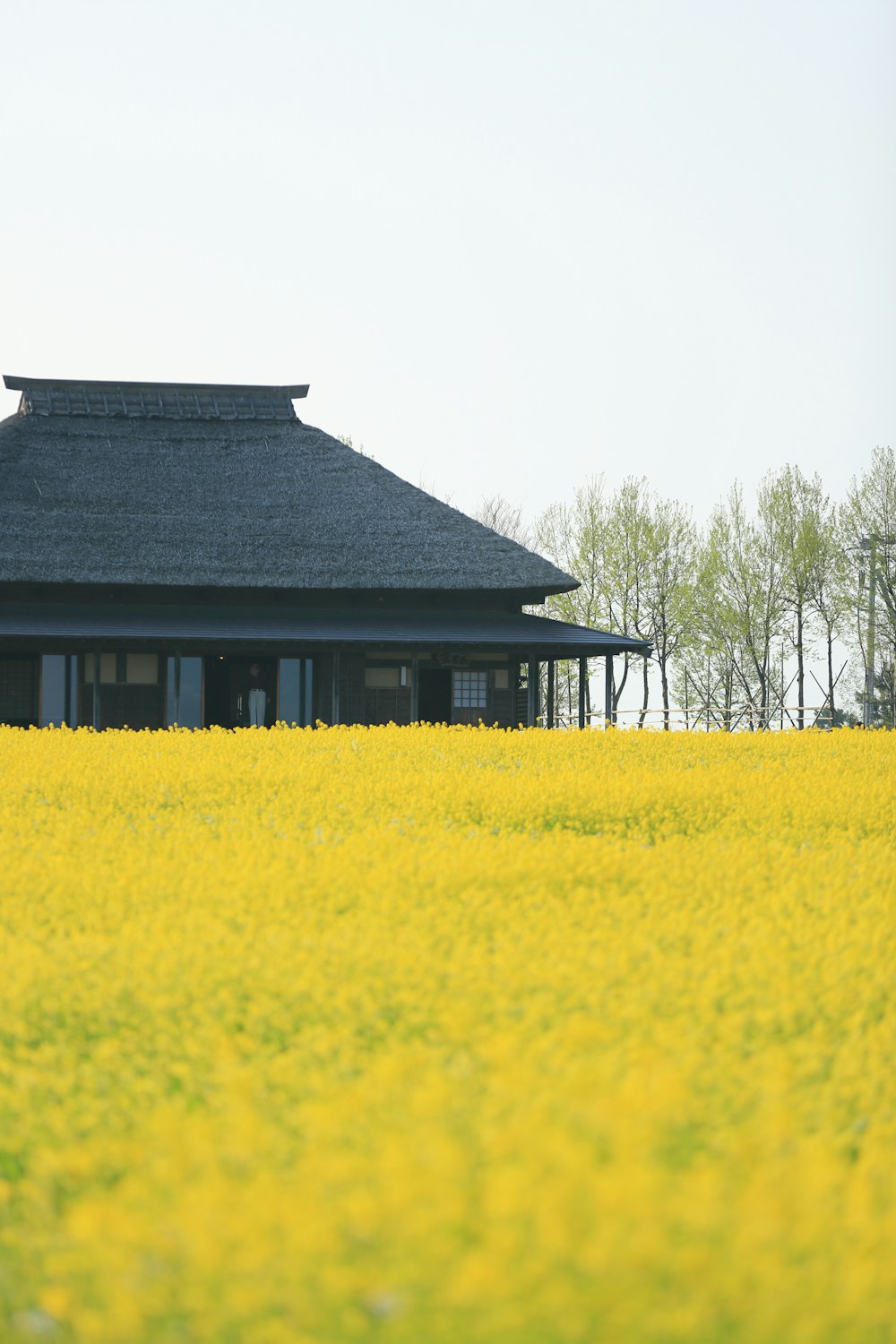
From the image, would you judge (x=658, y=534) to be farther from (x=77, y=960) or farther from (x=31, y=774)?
(x=77, y=960)

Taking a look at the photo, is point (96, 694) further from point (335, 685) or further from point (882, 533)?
point (882, 533)

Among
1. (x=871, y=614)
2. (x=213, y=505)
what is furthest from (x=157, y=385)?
(x=871, y=614)

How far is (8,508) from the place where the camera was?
92.7 ft

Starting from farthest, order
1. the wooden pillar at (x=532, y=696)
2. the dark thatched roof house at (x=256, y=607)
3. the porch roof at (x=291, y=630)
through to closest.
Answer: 1. the wooden pillar at (x=532, y=696)
2. the dark thatched roof house at (x=256, y=607)
3. the porch roof at (x=291, y=630)

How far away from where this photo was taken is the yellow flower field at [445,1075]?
273cm

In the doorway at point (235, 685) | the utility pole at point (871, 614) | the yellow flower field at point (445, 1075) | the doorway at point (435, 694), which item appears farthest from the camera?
the utility pole at point (871, 614)

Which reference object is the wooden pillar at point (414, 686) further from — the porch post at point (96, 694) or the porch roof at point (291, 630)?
the porch post at point (96, 694)

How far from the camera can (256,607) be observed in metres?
27.6

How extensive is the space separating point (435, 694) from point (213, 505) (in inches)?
263

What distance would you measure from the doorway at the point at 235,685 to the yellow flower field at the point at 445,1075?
17986 mm

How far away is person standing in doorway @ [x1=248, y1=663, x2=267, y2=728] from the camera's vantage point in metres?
27.4

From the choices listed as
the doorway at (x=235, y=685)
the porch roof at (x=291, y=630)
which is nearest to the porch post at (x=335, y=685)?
the porch roof at (x=291, y=630)

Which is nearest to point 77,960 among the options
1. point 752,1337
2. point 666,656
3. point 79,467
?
point 752,1337

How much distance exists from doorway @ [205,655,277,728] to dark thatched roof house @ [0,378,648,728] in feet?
0.10
